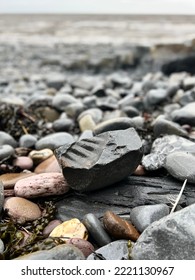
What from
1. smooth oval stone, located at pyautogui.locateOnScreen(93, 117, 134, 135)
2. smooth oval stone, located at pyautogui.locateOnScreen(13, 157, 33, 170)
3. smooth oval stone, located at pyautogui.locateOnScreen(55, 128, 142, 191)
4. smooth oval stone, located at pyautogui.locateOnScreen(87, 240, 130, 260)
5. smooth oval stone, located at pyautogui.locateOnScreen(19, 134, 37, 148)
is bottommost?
smooth oval stone, located at pyautogui.locateOnScreen(19, 134, 37, 148)

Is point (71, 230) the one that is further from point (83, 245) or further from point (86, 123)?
point (86, 123)

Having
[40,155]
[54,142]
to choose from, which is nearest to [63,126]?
[54,142]

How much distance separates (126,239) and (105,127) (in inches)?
51.3

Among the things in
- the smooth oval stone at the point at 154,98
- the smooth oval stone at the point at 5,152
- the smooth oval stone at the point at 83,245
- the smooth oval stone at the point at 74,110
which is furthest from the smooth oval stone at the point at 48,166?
the smooth oval stone at the point at 154,98

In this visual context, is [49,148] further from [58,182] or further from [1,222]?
[1,222]

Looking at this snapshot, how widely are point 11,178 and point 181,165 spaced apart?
1.02 meters

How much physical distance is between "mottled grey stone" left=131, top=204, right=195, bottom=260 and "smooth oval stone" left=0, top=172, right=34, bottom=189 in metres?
0.95

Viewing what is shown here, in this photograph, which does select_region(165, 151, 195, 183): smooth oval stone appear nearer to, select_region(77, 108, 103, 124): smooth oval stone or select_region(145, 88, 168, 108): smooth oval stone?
select_region(77, 108, 103, 124): smooth oval stone

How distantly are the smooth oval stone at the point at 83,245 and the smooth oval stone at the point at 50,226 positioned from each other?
20cm

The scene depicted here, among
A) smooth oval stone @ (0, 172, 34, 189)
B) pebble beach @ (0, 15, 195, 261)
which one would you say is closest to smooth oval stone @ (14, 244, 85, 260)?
pebble beach @ (0, 15, 195, 261)

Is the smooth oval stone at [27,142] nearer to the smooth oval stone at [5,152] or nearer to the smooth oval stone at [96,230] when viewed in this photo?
the smooth oval stone at [5,152]

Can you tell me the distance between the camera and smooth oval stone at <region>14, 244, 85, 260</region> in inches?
63.8

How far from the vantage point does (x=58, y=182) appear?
225 centimetres
